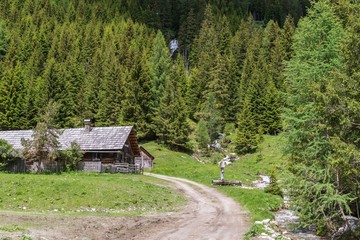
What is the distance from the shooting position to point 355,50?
60.1ft

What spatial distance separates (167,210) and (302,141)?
10.9 m

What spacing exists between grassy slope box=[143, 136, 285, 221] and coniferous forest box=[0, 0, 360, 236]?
3.37 metres

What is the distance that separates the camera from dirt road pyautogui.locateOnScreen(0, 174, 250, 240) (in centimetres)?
1650

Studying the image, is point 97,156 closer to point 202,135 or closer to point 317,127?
point 202,135

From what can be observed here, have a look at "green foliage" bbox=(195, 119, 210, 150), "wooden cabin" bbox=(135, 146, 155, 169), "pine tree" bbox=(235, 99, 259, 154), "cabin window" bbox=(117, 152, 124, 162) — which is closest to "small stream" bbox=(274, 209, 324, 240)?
"cabin window" bbox=(117, 152, 124, 162)

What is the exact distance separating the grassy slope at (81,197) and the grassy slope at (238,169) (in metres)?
6.15

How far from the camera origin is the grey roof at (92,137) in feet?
157

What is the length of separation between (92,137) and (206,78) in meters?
40.8

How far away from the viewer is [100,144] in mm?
48156

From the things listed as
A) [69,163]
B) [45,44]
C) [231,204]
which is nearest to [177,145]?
[69,163]

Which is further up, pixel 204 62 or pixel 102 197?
pixel 204 62

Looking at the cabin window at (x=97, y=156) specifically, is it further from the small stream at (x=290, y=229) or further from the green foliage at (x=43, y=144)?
the small stream at (x=290, y=229)

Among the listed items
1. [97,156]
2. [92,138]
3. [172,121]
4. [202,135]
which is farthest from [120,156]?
[202,135]

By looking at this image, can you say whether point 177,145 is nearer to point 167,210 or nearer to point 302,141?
point 167,210
